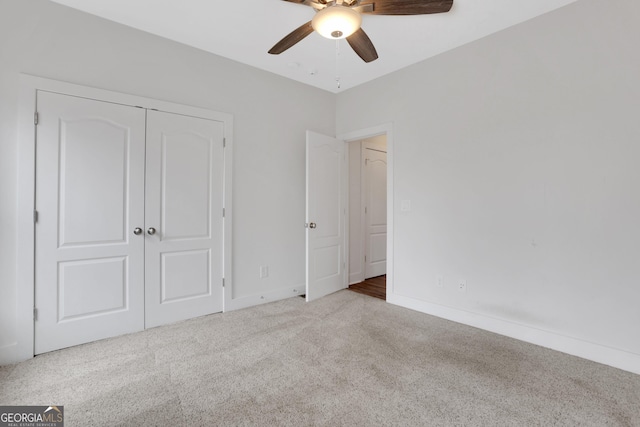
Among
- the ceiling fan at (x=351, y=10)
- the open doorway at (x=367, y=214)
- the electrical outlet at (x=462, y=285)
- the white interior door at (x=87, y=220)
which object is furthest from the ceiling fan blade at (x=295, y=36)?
the electrical outlet at (x=462, y=285)

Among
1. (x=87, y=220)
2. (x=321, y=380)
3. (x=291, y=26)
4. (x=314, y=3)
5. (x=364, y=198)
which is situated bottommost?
(x=321, y=380)

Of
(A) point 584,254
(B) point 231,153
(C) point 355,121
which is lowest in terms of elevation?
(A) point 584,254

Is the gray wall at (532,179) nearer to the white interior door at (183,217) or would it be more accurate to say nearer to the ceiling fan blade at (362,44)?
the ceiling fan blade at (362,44)

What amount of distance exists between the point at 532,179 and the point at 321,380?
2386 millimetres

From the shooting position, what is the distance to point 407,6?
6.42ft

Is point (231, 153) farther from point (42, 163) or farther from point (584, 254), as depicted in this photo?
point (584, 254)

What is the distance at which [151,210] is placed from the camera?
280 centimetres

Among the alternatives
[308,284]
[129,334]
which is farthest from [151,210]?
[308,284]

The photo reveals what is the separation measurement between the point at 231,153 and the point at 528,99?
2903 mm

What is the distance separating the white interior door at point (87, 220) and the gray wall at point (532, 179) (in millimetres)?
2806

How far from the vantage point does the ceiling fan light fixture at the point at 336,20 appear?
1872mm

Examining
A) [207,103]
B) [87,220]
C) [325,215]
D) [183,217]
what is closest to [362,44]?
[207,103]

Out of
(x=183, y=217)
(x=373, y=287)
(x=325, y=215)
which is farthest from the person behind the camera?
(x=373, y=287)

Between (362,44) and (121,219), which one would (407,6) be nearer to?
(362,44)
